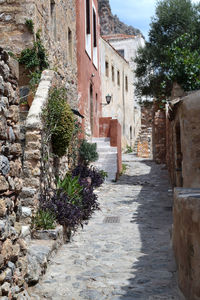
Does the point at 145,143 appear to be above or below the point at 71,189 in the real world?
above

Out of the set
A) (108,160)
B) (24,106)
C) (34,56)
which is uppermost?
(34,56)

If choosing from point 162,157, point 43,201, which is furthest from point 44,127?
point 162,157

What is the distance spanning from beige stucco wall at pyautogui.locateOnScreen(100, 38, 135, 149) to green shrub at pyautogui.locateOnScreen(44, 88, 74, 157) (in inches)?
555

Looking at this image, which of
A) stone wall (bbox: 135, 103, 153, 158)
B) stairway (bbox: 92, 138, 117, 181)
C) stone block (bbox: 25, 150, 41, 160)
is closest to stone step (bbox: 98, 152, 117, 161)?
stairway (bbox: 92, 138, 117, 181)

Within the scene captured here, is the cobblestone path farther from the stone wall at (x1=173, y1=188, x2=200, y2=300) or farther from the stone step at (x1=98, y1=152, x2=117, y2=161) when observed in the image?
the stone step at (x1=98, y1=152, x2=117, y2=161)

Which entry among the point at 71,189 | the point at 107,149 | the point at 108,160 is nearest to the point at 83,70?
the point at 107,149

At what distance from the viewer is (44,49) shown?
28.2 ft

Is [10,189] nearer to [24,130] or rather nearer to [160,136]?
[24,130]

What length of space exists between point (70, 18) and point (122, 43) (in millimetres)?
21327

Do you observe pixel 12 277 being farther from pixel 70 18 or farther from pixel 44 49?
pixel 70 18

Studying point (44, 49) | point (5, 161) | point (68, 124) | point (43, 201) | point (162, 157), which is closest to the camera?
point (5, 161)

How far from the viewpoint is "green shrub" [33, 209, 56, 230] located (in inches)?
224

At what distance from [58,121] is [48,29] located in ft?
11.3

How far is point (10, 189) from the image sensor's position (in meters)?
3.54
